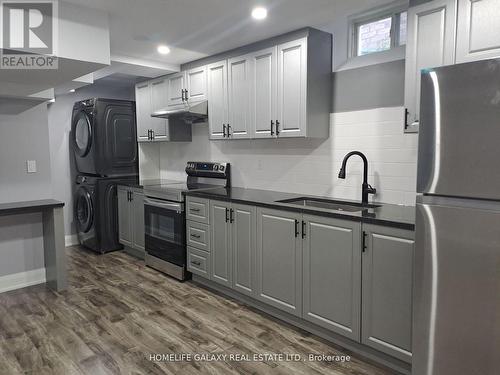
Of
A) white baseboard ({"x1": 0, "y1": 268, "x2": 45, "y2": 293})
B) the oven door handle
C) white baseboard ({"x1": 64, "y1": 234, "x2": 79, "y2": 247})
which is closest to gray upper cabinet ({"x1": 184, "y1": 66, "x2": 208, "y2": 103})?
the oven door handle

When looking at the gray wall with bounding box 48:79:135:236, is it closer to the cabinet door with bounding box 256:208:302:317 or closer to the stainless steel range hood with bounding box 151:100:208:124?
the stainless steel range hood with bounding box 151:100:208:124

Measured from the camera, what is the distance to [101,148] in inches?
193

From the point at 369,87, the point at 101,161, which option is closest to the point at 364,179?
the point at 369,87

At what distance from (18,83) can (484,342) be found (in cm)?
369

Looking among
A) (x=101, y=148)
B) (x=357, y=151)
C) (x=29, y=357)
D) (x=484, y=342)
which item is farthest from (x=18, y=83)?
(x=484, y=342)

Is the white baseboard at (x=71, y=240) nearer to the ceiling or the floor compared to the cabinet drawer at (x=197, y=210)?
nearer to the floor

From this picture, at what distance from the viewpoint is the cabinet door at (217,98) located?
3829mm

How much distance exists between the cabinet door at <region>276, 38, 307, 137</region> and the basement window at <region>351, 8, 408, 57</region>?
0.48 meters

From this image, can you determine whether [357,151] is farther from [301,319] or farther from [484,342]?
[484,342]

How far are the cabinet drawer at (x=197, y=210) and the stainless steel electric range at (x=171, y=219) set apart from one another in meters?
0.08

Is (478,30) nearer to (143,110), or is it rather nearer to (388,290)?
(388,290)

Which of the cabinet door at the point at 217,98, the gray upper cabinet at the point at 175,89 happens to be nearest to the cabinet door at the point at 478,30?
the cabinet door at the point at 217,98

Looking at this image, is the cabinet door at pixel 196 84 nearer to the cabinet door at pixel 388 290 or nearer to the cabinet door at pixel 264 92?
the cabinet door at pixel 264 92

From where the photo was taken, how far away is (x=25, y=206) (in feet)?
11.5
